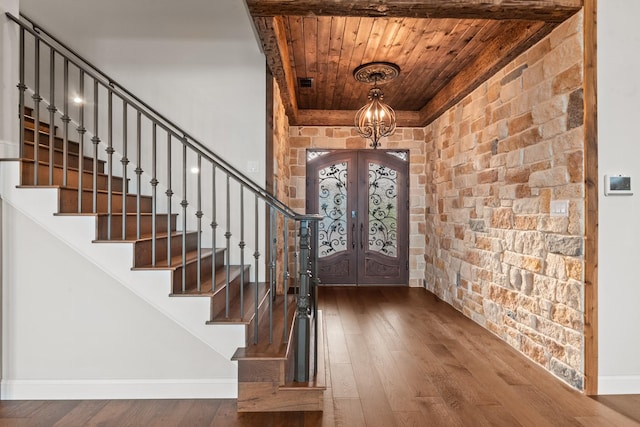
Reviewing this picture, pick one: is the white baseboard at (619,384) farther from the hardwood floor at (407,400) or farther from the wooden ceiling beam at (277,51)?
the wooden ceiling beam at (277,51)

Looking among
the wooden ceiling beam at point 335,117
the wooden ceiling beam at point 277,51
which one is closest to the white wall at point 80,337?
the wooden ceiling beam at point 277,51

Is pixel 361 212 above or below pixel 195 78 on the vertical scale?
below

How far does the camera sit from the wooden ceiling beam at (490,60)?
→ 9.05 ft

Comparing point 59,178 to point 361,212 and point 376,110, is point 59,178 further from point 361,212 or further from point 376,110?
point 361,212

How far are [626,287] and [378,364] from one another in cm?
176

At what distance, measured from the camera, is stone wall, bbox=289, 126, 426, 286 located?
5520 mm

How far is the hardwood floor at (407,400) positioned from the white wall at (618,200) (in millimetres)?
349

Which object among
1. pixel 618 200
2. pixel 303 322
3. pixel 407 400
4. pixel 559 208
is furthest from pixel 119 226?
pixel 618 200

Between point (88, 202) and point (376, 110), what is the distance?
3018 mm

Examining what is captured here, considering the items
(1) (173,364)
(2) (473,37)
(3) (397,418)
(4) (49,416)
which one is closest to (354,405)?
(3) (397,418)

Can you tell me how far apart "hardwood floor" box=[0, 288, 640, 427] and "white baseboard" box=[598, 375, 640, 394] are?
0.11m

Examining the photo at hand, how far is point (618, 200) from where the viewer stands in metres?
2.38

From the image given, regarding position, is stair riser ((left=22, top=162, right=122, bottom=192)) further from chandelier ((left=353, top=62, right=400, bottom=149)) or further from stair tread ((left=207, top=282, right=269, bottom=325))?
chandelier ((left=353, top=62, right=400, bottom=149))

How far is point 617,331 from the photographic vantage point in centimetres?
239
